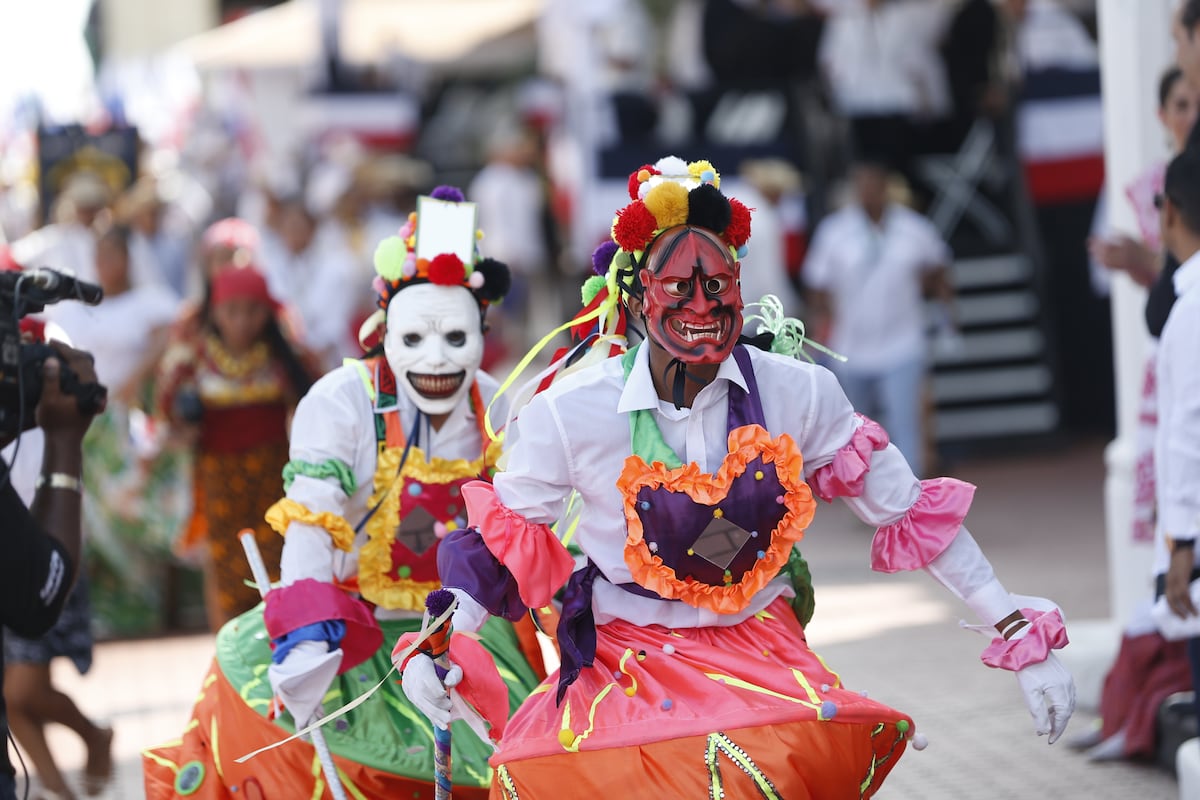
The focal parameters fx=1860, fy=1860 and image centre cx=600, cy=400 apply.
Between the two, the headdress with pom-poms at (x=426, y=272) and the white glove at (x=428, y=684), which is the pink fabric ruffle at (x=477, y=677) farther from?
the headdress with pom-poms at (x=426, y=272)

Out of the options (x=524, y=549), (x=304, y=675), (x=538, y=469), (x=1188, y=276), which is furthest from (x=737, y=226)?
(x=304, y=675)

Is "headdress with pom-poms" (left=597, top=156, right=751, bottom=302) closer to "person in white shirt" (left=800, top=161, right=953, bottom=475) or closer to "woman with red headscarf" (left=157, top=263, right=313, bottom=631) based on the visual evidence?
"woman with red headscarf" (left=157, top=263, right=313, bottom=631)

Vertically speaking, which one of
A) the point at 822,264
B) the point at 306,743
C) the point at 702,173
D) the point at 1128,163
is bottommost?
the point at 306,743

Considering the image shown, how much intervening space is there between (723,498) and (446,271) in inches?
60.8

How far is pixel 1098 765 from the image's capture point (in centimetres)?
616

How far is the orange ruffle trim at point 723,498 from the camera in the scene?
12.8 ft

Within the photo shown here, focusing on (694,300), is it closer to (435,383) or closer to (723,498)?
(723,498)

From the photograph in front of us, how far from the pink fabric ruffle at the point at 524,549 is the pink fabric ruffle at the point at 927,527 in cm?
71

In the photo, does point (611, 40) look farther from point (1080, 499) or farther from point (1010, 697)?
point (1010, 697)

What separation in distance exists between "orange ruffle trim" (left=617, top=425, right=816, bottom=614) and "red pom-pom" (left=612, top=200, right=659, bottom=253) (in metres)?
0.47

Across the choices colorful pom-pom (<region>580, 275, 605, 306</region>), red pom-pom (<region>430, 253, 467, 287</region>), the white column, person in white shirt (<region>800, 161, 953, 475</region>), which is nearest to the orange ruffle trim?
colorful pom-pom (<region>580, 275, 605, 306</region>)

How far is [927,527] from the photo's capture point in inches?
160

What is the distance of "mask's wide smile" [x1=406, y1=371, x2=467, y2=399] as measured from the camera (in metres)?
5.10

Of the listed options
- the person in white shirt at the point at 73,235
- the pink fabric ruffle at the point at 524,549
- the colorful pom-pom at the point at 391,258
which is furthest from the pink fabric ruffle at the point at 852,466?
the person in white shirt at the point at 73,235
